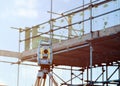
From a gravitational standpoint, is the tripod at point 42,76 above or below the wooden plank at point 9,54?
below

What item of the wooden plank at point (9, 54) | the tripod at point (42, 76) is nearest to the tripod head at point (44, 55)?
the tripod at point (42, 76)

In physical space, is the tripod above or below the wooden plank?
below

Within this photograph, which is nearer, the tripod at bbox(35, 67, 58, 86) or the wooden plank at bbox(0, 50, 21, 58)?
the tripod at bbox(35, 67, 58, 86)

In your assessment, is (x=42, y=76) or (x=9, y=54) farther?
(x=9, y=54)

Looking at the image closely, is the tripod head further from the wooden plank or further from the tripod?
the wooden plank

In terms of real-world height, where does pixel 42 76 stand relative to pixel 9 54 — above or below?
below

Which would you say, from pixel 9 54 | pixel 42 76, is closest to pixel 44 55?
pixel 42 76

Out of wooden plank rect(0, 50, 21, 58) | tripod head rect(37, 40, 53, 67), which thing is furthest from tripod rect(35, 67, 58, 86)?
wooden plank rect(0, 50, 21, 58)

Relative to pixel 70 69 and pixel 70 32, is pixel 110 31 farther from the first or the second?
pixel 70 69

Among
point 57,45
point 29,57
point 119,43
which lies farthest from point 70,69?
point 119,43

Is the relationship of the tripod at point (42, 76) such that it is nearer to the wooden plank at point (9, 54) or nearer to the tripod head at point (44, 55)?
the tripod head at point (44, 55)

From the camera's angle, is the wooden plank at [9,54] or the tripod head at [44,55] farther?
the wooden plank at [9,54]

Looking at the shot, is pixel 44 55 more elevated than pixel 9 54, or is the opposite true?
pixel 9 54

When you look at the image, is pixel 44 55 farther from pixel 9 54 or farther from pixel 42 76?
pixel 9 54
